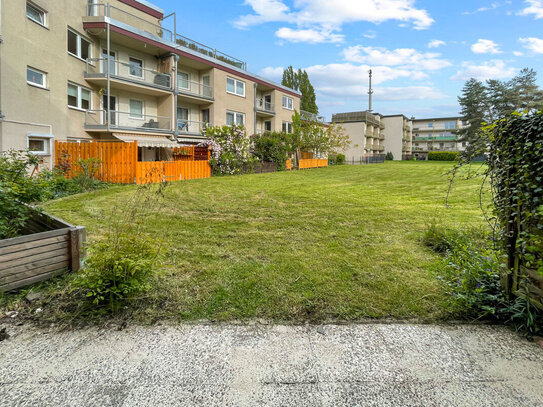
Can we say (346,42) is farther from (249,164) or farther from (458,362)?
(458,362)

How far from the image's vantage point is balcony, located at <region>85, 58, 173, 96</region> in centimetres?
1842

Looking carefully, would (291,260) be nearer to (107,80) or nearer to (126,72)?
(107,80)

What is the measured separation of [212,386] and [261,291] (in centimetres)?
161

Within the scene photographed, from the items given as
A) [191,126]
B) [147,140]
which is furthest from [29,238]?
[191,126]

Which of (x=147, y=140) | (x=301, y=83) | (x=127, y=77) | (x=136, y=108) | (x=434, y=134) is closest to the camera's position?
(x=147, y=140)

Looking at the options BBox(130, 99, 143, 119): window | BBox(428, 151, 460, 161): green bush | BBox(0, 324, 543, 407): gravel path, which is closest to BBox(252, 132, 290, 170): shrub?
BBox(130, 99, 143, 119): window

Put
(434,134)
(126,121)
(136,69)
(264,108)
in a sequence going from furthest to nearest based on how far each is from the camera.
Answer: (434,134) < (264,108) < (136,69) < (126,121)

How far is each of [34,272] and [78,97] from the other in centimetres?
1746

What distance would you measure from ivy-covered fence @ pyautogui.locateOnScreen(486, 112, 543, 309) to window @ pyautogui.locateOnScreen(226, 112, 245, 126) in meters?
25.1

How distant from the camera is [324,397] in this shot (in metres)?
2.27

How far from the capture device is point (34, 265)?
3.81 meters

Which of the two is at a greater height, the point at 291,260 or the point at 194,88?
the point at 194,88

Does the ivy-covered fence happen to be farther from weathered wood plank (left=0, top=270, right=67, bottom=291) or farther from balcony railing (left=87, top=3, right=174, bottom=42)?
balcony railing (left=87, top=3, right=174, bottom=42)

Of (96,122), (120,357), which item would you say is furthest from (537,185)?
(96,122)
